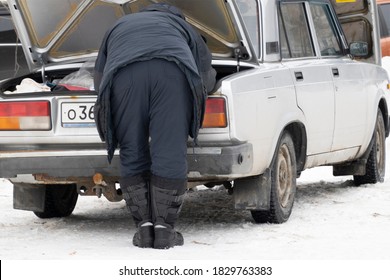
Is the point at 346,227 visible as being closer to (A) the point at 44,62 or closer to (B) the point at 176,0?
(B) the point at 176,0

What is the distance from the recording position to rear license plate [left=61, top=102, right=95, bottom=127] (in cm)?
791

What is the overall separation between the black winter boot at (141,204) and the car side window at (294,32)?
180 cm

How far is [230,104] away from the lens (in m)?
7.73

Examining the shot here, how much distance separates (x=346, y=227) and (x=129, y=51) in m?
2.09

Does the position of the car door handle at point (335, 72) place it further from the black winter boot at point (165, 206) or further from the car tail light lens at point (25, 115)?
the car tail light lens at point (25, 115)

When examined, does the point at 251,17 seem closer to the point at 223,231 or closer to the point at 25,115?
the point at 223,231

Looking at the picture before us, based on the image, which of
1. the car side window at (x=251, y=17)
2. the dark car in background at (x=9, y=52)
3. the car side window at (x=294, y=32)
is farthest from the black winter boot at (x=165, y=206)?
the dark car in background at (x=9, y=52)

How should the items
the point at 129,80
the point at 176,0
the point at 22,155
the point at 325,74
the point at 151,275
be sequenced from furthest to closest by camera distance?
1. the point at 325,74
2. the point at 176,0
3. the point at 22,155
4. the point at 129,80
5. the point at 151,275

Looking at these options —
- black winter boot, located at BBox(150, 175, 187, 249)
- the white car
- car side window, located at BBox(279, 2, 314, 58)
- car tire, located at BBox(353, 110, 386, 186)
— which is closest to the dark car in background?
car tire, located at BBox(353, 110, 386, 186)

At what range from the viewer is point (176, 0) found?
28.7ft

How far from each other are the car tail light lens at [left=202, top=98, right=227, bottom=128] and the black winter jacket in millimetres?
92

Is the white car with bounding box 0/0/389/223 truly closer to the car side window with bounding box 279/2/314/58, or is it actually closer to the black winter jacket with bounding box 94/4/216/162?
the car side window with bounding box 279/2/314/58

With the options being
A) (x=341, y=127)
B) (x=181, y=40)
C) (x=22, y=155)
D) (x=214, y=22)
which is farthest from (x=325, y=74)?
(x=22, y=155)

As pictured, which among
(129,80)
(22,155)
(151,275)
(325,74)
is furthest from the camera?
(325,74)
